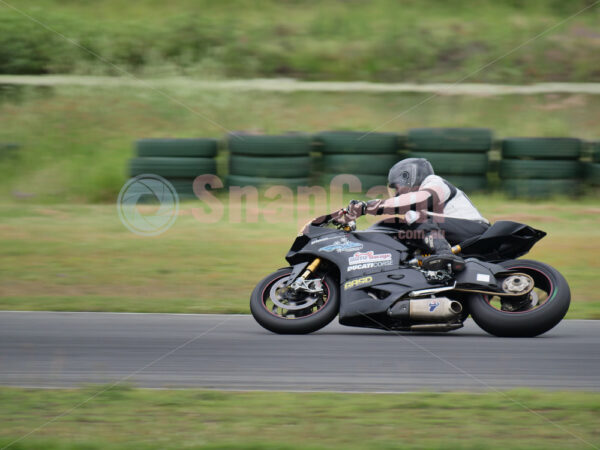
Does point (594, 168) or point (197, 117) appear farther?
point (197, 117)

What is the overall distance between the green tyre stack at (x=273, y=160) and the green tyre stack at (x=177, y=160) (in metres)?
0.56

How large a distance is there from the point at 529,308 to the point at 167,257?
17.5ft

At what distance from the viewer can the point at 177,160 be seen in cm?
1330

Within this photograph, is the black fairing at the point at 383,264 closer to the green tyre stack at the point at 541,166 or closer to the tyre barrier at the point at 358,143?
the tyre barrier at the point at 358,143

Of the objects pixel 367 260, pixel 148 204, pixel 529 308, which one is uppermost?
pixel 148 204

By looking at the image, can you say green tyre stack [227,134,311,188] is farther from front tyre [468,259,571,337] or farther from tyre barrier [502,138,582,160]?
front tyre [468,259,571,337]

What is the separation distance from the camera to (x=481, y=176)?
13359 millimetres

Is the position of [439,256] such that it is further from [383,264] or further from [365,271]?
[365,271]

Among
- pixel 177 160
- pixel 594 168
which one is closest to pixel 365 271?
pixel 177 160

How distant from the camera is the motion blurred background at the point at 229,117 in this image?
777 cm

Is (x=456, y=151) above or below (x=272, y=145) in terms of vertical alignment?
below

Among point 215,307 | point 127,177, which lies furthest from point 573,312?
point 127,177

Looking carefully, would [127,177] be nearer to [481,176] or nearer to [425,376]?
[481,176]

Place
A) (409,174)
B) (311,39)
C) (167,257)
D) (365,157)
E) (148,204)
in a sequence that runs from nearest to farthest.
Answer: (409,174), (167,257), (365,157), (148,204), (311,39)
